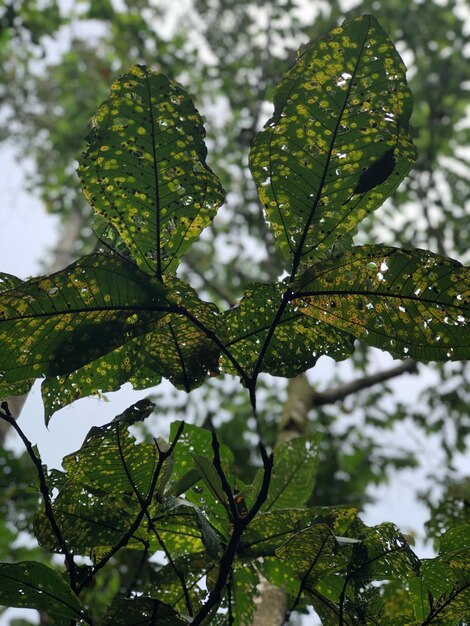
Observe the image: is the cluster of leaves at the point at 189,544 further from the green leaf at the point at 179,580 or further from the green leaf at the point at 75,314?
the green leaf at the point at 75,314

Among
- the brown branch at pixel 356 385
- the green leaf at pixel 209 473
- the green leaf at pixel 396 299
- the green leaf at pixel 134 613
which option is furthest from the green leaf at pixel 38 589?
the brown branch at pixel 356 385

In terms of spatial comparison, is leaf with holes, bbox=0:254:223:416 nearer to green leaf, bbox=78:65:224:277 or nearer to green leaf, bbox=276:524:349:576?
green leaf, bbox=78:65:224:277

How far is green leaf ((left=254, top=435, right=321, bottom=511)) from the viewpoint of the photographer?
→ 1182mm

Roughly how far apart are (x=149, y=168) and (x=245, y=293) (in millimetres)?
208

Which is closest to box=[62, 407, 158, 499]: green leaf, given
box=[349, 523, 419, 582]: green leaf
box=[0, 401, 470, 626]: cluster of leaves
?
box=[0, 401, 470, 626]: cluster of leaves

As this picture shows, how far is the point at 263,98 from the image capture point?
4.82 metres

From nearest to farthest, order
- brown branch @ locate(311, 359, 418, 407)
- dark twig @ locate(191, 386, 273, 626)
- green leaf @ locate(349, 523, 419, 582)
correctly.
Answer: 1. dark twig @ locate(191, 386, 273, 626)
2. green leaf @ locate(349, 523, 419, 582)
3. brown branch @ locate(311, 359, 418, 407)

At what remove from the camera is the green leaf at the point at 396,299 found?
2.25ft

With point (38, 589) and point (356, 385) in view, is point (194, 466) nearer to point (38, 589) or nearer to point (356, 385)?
point (38, 589)

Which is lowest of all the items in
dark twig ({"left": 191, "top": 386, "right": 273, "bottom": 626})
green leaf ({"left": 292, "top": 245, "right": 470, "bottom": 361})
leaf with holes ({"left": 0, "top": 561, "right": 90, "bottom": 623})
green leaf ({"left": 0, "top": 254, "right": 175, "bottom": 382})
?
leaf with holes ({"left": 0, "top": 561, "right": 90, "bottom": 623})

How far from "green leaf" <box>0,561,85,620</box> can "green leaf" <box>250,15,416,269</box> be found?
49 cm

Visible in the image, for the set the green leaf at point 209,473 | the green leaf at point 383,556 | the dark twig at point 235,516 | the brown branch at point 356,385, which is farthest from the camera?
the brown branch at point 356,385

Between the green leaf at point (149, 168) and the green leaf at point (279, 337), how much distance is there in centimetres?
13

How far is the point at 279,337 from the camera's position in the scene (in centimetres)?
79
